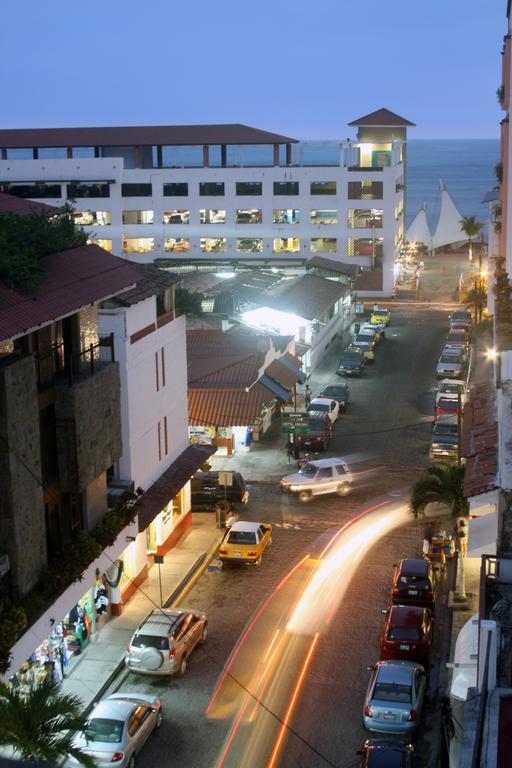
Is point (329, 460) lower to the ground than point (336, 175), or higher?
lower

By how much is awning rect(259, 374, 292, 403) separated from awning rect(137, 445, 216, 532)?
8231 millimetres

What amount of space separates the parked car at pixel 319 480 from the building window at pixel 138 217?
48109 millimetres

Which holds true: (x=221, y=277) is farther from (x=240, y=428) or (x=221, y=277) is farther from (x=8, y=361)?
(x=8, y=361)

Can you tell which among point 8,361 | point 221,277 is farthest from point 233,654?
point 221,277

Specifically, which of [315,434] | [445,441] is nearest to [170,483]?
[315,434]

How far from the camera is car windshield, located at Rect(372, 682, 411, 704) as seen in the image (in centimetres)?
2103

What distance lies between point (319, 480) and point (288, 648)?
11.7 metres

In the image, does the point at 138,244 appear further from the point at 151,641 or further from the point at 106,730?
the point at 106,730

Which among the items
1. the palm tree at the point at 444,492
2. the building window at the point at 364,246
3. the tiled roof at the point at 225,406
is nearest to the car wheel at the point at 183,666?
the palm tree at the point at 444,492

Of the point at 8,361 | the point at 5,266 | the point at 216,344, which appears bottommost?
the point at 216,344

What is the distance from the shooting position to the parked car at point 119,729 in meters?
19.0

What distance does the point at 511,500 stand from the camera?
19.9m

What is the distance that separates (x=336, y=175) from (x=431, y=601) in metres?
56.1

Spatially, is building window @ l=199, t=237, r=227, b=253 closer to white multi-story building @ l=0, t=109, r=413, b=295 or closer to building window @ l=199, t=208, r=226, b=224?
white multi-story building @ l=0, t=109, r=413, b=295
